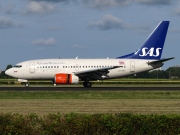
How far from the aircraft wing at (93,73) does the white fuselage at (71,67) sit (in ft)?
2.75

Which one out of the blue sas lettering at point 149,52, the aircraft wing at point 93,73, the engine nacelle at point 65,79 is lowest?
the engine nacelle at point 65,79

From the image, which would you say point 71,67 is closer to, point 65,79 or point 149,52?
point 65,79

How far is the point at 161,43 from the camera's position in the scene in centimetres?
6184

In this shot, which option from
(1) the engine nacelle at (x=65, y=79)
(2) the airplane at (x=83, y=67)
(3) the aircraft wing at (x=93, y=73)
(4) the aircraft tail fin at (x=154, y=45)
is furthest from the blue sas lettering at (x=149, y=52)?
(1) the engine nacelle at (x=65, y=79)

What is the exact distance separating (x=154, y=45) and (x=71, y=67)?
37.0 feet

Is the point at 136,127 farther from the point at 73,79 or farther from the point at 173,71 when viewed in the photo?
the point at 173,71

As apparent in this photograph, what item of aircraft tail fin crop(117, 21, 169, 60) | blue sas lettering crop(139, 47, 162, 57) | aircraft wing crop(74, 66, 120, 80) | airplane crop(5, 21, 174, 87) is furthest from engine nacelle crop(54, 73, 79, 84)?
blue sas lettering crop(139, 47, 162, 57)

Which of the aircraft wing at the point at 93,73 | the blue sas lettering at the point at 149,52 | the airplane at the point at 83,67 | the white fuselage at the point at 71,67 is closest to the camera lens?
the aircraft wing at the point at 93,73

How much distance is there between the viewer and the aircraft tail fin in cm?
6096

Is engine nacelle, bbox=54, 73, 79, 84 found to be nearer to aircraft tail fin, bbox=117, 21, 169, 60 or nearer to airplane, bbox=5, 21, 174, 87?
airplane, bbox=5, 21, 174, 87

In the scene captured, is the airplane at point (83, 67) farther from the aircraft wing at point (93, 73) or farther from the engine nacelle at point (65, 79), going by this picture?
the engine nacelle at point (65, 79)

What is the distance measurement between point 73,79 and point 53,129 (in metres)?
40.3

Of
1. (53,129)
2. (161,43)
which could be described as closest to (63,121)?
(53,129)

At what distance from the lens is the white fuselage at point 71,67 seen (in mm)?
58688
